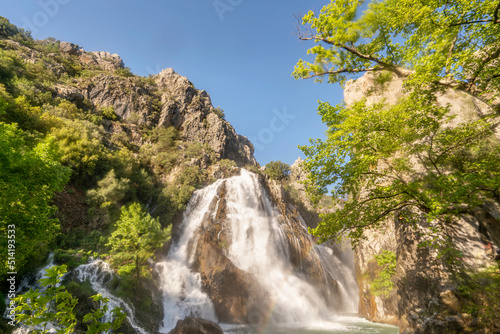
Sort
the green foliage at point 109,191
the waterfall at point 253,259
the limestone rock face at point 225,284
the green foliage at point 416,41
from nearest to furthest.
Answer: the green foliage at point 416,41 → the waterfall at point 253,259 → the limestone rock face at point 225,284 → the green foliage at point 109,191

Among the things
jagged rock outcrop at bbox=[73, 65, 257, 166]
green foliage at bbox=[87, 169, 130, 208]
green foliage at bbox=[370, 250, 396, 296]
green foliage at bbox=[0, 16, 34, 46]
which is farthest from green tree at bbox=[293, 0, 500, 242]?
green foliage at bbox=[0, 16, 34, 46]

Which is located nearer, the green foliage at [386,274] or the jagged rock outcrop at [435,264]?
the jagged rock outcrop at [435,264]

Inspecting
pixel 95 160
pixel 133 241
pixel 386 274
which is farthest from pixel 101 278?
pixel 386 274

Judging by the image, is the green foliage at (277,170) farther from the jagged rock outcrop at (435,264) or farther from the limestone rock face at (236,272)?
the jagged rock outcrop at (435,264)

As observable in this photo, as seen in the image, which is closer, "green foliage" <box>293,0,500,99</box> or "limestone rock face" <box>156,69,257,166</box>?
"green foliage" <box>293,0,500,99</box>

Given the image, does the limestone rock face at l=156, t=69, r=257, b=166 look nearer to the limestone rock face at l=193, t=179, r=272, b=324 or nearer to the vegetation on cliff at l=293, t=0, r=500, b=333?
the limestone rock face at l=193, t=179, r=272, b=324

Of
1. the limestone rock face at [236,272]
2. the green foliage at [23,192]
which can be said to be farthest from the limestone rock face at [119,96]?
the green foliage at [23,192]

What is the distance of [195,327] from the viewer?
1252 centimetres

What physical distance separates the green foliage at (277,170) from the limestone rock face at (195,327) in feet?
115

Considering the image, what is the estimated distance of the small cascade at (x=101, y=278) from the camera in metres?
12.1

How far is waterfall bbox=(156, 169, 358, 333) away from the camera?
1758cm

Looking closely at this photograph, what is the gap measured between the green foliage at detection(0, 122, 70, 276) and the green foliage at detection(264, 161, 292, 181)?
133 feet

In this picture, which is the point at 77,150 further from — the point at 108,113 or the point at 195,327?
the point at 108,113

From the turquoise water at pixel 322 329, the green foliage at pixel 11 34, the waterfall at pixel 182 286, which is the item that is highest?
the green foliage at pixel 11 34
